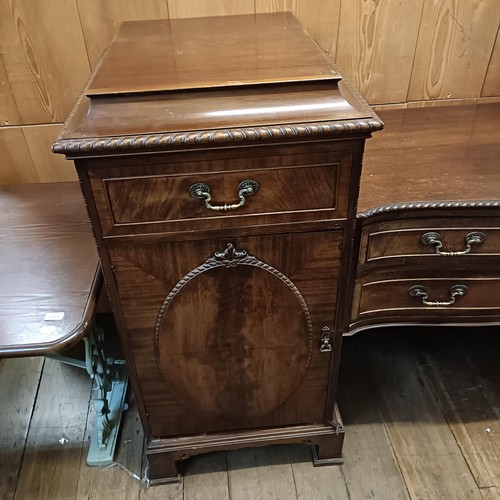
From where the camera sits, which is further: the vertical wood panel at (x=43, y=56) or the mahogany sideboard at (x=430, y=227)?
the vertical wood panel at (x=43, y=56)

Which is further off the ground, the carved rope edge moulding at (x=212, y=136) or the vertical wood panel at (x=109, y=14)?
the vertical wood panel at (x=109, y=14)

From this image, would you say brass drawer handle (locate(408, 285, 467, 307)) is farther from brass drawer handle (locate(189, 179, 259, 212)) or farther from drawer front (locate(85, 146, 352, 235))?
brass drawer handle (locate(189, 179, 259, 212))

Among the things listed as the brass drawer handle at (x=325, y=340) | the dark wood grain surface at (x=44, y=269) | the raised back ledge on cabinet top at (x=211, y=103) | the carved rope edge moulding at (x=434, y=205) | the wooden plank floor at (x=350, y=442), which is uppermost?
the raised back ledge on cabinet top at (x=211, y=103)

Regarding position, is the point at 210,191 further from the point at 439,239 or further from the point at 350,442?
the point at 350,442

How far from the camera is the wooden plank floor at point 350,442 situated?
4.09 feet

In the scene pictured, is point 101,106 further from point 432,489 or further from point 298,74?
point 432,489

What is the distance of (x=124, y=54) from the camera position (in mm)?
953

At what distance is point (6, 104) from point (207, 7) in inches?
21.4

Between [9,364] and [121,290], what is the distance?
0.87 metres

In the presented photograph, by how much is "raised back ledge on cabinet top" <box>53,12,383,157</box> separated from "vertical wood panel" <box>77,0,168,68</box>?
0.31 m

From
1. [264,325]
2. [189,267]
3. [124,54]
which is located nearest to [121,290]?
→ [189,267]

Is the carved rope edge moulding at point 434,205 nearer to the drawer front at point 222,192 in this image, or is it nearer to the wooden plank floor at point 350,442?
the drawer front at point 222,192

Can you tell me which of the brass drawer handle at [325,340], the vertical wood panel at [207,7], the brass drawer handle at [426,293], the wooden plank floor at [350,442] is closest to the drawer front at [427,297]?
the brass drawer handle at [426,293]

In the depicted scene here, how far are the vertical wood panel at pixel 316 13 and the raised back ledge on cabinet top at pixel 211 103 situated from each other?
33 centimetres
